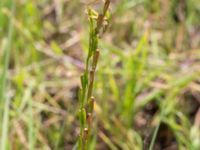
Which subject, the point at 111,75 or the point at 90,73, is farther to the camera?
the point at 111,75

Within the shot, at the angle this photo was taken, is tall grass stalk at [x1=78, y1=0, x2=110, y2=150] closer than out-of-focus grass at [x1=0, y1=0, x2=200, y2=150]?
Yes

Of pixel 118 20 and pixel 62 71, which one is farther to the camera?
pixel 118 20

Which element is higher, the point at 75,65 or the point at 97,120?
the point at 75,65

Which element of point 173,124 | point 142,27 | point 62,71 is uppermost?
point 142,27

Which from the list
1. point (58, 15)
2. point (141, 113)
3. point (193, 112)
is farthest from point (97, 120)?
point (58, 15)

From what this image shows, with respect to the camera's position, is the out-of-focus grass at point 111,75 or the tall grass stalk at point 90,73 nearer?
the tall grass stalk at point 90,73

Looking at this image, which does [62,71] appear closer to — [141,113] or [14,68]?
[14,68]

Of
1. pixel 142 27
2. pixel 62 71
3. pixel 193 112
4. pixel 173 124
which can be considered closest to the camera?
pixel 173 124

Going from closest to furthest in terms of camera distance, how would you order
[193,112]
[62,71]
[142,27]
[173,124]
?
[173,124] → [193,112] → [62,71] → [142,27]
